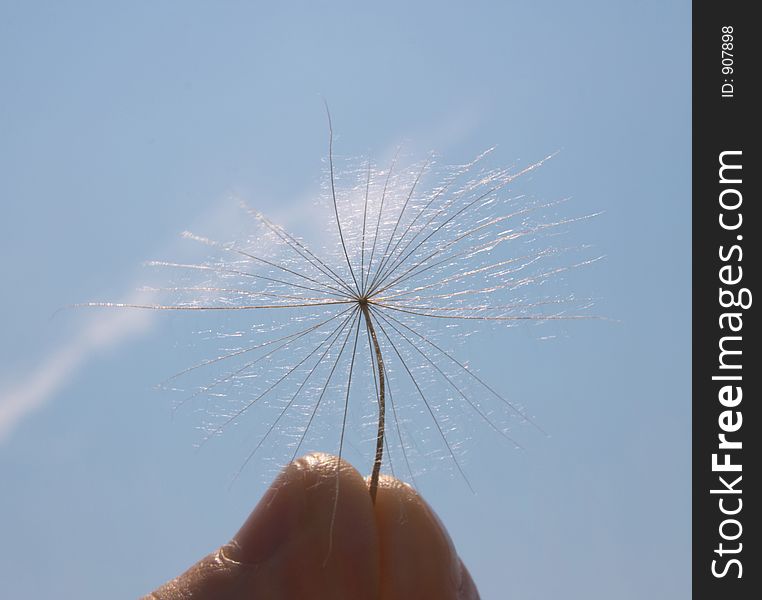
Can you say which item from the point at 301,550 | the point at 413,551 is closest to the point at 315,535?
Answer: the point at 301,550

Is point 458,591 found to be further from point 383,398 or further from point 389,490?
point 383,398

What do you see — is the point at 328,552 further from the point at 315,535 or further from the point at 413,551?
the point at 413,551

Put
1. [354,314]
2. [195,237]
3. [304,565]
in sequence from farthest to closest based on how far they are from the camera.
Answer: [195,237], [354,314], [304,565]

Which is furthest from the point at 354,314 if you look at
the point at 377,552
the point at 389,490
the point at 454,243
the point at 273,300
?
the point at 377,552

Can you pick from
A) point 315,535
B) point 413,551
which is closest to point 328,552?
point 315,535

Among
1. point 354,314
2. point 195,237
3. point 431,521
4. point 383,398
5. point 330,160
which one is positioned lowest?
point 431,521

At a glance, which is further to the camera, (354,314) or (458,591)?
(354,314)

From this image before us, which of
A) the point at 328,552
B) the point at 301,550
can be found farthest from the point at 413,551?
the point at 301,550

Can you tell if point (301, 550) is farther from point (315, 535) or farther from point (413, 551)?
point (413, 551)
